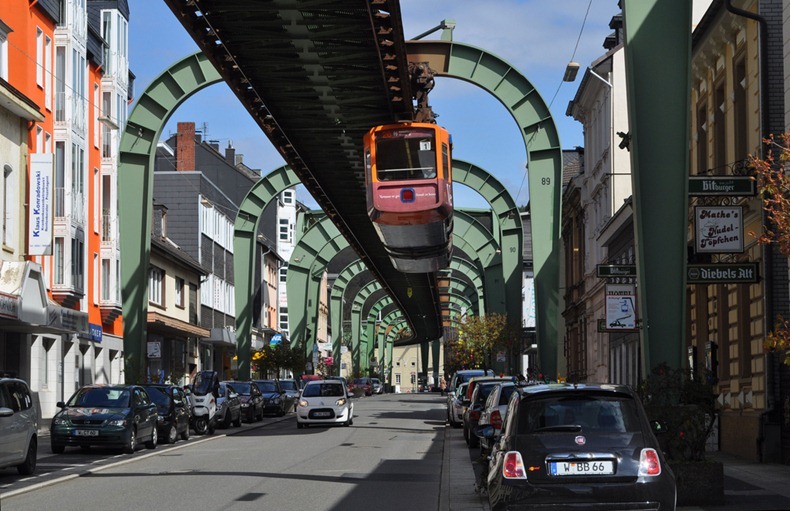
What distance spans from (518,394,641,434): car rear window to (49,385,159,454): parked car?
1630cm

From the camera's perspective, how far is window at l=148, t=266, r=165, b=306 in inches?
2348

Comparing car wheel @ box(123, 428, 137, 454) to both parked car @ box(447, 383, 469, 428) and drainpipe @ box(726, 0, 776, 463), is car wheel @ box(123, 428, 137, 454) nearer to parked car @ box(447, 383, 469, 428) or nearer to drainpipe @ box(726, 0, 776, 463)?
parked car @ box(447, 383, 469, 428)

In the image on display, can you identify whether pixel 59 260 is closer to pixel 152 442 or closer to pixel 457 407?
pixel 457 407

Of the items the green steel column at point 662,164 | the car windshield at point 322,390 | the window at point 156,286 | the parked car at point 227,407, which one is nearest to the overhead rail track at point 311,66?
the car windshield at point 322,390

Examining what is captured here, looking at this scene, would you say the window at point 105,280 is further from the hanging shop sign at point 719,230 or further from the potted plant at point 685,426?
the potted plant at point 685,426

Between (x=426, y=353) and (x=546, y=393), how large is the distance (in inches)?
5845

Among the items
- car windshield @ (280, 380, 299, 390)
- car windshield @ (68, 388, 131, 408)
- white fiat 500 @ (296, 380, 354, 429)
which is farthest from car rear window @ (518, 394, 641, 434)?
car windshield @ (280, 380, 299, 390)

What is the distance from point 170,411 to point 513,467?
21303 millimetres

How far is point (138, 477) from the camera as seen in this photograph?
20.5m

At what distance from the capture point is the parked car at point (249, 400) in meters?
45.0

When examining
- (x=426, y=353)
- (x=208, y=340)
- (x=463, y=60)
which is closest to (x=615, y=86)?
(x=463, y=60)

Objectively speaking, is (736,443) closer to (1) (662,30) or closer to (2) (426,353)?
(1) (662,30)

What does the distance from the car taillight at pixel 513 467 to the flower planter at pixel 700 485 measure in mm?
4094

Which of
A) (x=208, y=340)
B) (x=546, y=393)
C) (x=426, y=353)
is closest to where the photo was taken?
(x=546, y=393)
